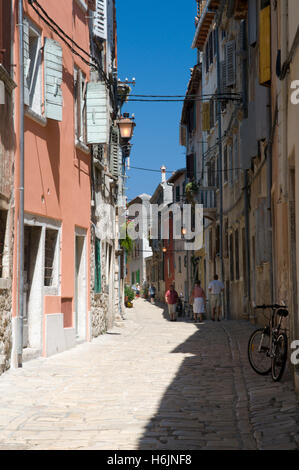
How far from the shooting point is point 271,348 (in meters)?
10.2

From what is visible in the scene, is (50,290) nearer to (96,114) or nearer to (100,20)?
(96,114)

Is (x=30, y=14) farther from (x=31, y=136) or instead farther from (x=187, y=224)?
(x=187, y=224)

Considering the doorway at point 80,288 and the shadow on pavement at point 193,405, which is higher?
the doorway at point 80,288

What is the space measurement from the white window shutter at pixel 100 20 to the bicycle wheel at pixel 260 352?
425 inches

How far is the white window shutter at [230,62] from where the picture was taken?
26047 mm

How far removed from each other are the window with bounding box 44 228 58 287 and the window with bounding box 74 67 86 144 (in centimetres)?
271

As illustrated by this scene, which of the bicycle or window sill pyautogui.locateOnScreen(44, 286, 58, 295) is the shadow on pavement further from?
window sill pyautogui.locateOnScreen(44, 286, 58, 295)

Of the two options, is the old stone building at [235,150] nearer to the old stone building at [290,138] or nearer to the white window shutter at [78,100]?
the white window shutter at [78,100]

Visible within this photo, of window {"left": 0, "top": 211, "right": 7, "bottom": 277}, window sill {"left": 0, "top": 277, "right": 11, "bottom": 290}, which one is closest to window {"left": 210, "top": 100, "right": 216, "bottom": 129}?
window {"left": 0, "top": 211, "right": 7, "bottom": 277}

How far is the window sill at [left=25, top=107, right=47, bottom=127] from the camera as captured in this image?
12.6 m

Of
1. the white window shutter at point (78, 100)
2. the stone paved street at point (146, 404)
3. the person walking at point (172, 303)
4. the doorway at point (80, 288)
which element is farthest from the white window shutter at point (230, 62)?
the stone paved street at point (146, 404)

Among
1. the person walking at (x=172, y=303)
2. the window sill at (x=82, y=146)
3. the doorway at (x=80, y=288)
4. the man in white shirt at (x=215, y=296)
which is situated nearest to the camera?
the window sill at (x=82, y=146)

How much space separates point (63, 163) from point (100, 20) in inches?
235
